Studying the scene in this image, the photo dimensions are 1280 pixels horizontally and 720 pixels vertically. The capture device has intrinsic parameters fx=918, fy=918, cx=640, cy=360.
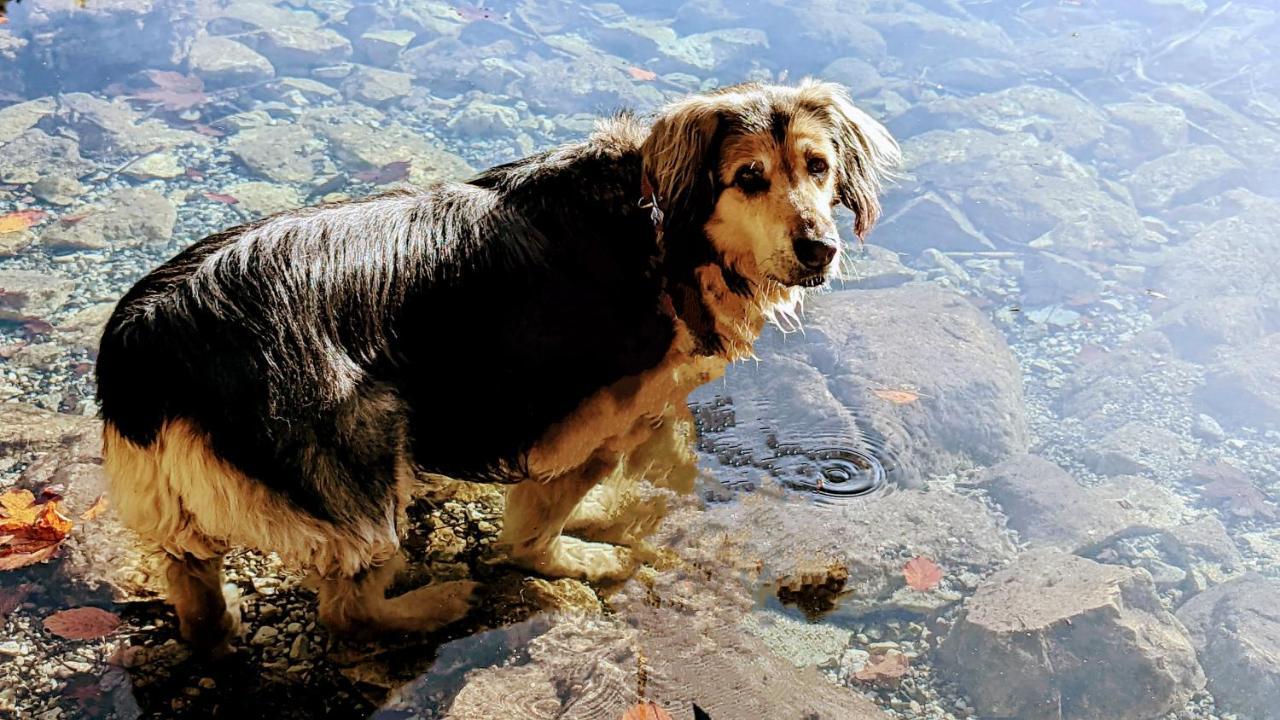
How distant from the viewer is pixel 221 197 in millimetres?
7000

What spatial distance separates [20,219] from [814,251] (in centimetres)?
594

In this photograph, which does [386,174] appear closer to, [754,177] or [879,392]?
[879,392]

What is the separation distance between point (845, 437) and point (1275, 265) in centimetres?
516

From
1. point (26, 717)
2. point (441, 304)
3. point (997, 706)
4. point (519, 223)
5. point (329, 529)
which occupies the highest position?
point (519, 223)

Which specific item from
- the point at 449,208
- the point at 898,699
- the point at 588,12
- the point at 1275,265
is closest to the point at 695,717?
the point at 898,699

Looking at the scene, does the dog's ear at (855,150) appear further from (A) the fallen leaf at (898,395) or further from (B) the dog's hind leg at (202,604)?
(B) the dog's hind leg at (202,604)

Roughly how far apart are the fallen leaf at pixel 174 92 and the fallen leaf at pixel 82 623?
646 centimetres

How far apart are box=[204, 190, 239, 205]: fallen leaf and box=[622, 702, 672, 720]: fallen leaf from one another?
5.35 metres

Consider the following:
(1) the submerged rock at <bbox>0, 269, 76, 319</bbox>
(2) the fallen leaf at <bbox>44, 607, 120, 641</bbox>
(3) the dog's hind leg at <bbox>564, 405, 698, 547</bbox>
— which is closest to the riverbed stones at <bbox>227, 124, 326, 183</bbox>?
(1) the submerged rock at <bbox>0, 269, 76, 319</bbox>

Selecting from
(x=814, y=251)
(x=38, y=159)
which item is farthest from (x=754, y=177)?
(x=38, y=159)

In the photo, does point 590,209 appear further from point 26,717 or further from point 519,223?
point 26,717

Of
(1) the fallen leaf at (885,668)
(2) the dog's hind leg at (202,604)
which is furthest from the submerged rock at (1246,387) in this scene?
(2) the dog's hind leg at (202,604)

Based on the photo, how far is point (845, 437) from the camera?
16.5ft

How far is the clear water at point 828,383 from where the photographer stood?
136 inches
